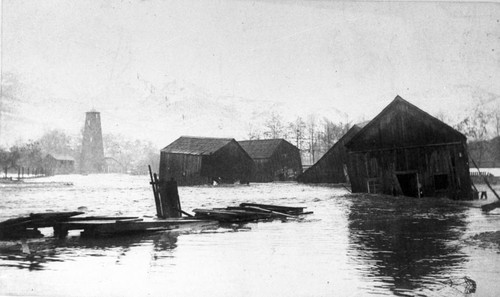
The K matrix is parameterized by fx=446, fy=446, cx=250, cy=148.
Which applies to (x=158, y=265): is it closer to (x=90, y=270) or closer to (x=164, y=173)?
(x=90, y=270)

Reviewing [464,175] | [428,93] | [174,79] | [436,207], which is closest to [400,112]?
[428,93]

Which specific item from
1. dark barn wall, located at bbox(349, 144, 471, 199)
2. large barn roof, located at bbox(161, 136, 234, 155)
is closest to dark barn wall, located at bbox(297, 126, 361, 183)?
dark barn wall, located at bbox(349, 144, 471, 199)

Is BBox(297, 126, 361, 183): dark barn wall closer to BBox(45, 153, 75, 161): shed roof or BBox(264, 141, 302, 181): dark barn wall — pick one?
BBox(264, 141, 302, 181): dark barn wall

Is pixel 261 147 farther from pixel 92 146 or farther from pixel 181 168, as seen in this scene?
pixel 92 146

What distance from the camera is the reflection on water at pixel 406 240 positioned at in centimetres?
381

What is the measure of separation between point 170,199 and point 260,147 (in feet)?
4.41

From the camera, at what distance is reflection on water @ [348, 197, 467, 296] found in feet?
12.5

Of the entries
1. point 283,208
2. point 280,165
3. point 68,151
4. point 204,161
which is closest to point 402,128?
point 280,165

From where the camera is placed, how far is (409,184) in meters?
6.30

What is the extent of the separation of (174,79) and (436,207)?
3914mm

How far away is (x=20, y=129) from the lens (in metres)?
4.91

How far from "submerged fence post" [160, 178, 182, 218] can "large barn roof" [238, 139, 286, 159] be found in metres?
0.99

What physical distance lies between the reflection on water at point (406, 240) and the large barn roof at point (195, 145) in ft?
6.20

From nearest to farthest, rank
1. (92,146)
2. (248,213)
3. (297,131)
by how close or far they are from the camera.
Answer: (92,146)
(297,131)
(248,213)
